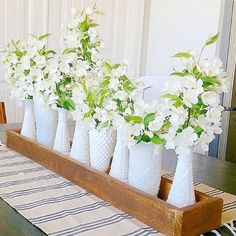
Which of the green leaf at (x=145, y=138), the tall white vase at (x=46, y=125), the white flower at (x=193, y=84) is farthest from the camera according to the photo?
the tall white vase at (x=46, y=125)

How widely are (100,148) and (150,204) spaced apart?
30 centimetres

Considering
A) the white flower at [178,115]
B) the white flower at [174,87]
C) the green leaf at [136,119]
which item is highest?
the white flower at [174,87]

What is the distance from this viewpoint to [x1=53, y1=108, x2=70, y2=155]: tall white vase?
4.26 feet

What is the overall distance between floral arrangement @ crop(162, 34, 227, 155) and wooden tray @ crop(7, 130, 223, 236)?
14 cm

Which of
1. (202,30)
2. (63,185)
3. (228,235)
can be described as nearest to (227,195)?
(228,235)

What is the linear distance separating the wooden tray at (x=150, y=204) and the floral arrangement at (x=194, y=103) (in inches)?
5.7

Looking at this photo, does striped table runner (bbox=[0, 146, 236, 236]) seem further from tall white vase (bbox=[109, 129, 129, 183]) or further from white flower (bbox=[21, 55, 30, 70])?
white flower (bbox=[21, 55, 30, 70])

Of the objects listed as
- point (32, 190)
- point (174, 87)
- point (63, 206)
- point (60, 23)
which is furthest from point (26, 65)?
point (60, 23)

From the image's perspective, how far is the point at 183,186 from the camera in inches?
36.0

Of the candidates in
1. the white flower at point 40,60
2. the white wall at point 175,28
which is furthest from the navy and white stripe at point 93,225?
the white wall at point 175,28

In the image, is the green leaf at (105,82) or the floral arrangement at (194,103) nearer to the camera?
the floral arrangement at (194,103)

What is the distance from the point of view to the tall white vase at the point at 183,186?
2.98 ft

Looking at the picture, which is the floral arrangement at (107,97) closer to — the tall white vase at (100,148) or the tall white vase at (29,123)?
the tall white vase at (100,148)

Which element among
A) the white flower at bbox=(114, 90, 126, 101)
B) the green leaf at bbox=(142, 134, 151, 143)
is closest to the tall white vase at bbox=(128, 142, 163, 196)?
the green leaf at bbox=(142, 134, 151, 143)
